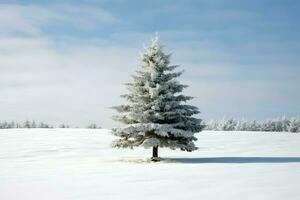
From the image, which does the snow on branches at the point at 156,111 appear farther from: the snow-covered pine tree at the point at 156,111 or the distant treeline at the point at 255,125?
the distant treeline at the point at 255,125

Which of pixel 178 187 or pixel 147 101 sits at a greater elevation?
pixel 147 101

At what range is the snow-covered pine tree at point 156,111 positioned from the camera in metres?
30.3

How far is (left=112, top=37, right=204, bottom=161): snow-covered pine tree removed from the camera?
3030 cm

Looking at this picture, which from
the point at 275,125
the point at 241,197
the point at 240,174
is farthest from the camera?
the point at 275,125

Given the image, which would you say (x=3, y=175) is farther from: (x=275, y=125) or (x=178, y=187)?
(x=275, y=125)

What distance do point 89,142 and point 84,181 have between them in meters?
28.2

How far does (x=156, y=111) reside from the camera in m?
31.0

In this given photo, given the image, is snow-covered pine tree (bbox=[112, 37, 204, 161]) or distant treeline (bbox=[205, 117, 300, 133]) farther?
distant treeline (bbox=[205, 117, 300, 133])

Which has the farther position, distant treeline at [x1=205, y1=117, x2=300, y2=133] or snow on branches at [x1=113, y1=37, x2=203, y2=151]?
distant treeline at [x1=205, y1=117, x2=300, y2=133]

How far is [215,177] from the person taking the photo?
64.7 ft

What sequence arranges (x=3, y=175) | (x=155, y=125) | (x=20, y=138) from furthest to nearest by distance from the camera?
(x=20, y=138), (x=155, y=125), (x=3, y=175)

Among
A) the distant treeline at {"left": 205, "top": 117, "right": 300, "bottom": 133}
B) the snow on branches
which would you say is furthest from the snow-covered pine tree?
the distant treeline at {"left": 205, "top": 117, "right": 300, "bottom": 133}

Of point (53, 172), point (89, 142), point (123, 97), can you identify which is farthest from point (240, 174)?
point (89, 142)

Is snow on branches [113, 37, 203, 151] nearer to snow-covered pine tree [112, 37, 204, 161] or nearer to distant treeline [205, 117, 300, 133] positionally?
snow-covered pine tree [112, 37, 204, 161]
